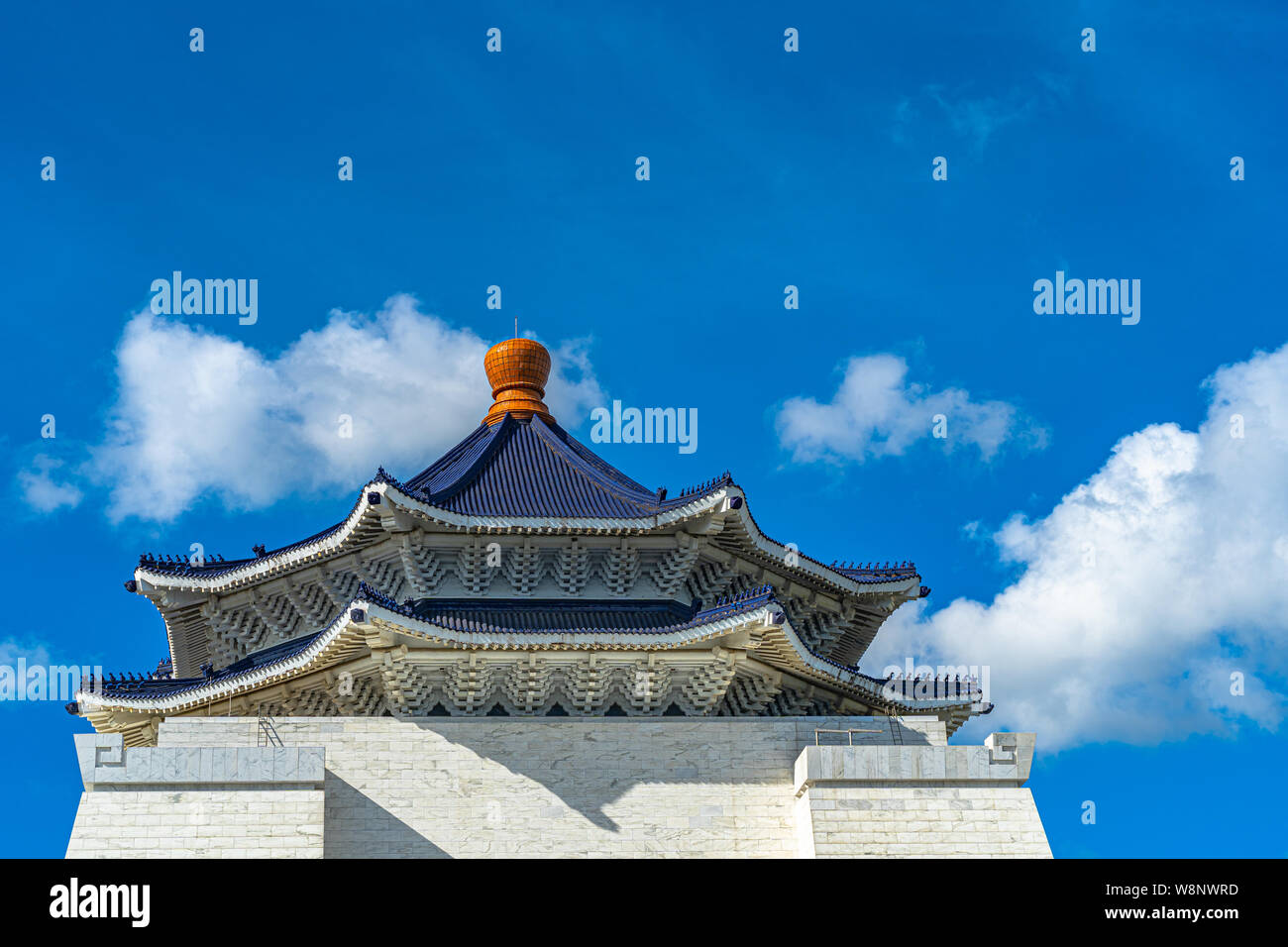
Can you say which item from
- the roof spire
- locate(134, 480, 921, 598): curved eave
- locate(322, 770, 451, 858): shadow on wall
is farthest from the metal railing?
the roof spire

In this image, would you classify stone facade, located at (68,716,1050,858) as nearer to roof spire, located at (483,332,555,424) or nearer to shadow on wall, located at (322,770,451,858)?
shadow on wall, located at (322,770,451,858)

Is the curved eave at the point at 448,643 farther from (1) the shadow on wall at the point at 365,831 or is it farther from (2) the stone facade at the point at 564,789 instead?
(1) the shadow on wall at the point at 365,831

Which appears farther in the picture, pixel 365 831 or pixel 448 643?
pixel 448 643

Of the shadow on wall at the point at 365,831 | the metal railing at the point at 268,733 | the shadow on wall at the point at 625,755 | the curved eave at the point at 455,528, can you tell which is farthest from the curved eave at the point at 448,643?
the curved eave at the point at 455,528

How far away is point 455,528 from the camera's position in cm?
2355

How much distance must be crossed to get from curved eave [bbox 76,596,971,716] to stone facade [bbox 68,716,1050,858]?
0.77 m

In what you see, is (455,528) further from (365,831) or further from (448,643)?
(365,831)

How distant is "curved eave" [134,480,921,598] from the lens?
23.1 m

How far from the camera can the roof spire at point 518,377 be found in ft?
96.2

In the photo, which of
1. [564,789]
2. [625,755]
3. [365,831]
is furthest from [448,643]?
[625,755]

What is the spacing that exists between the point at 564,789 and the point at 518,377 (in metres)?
10.2

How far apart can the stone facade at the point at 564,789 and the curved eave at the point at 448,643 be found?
2.53ft
